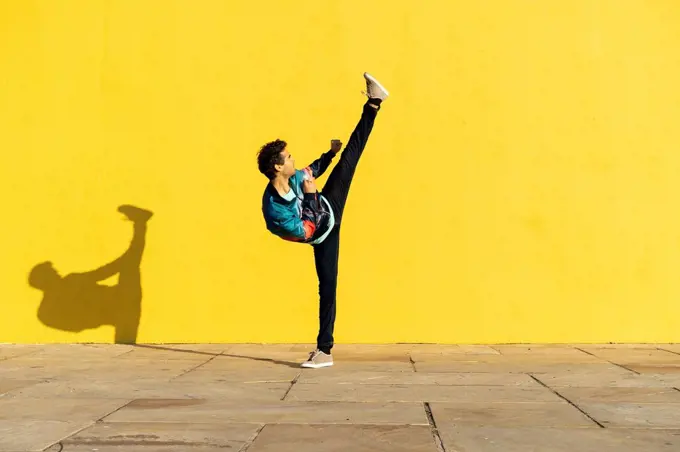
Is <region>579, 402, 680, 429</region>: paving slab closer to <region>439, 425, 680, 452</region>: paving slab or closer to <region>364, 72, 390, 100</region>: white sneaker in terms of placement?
<region>439, 425, 680, 452</region>: paving slab

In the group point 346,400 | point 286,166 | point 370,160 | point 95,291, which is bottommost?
point 346,400

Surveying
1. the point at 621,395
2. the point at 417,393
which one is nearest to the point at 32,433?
the point at 417,393

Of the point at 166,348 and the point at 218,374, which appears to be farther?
the point at 166,348

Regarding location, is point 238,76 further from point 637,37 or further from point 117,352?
point 637,37

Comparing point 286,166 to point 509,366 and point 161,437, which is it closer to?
point 509,366

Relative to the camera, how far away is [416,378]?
159 inches

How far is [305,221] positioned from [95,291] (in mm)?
2386

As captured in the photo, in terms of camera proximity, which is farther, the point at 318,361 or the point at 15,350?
the point at 15,350

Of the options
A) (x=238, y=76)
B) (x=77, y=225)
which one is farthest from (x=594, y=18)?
(x=77, y=225)

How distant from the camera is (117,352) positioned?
5.29m

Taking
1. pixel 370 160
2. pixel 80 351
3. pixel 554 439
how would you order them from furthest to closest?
pixel 370 160 → pixel 80 351 → pixel 554 439

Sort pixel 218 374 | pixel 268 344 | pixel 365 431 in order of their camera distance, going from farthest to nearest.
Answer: pixel 268 344, pixel 218 374, pixel 365 431

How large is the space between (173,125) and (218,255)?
3.65 feet

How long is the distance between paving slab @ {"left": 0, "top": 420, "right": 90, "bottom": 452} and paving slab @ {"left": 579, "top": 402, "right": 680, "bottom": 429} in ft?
6.84
